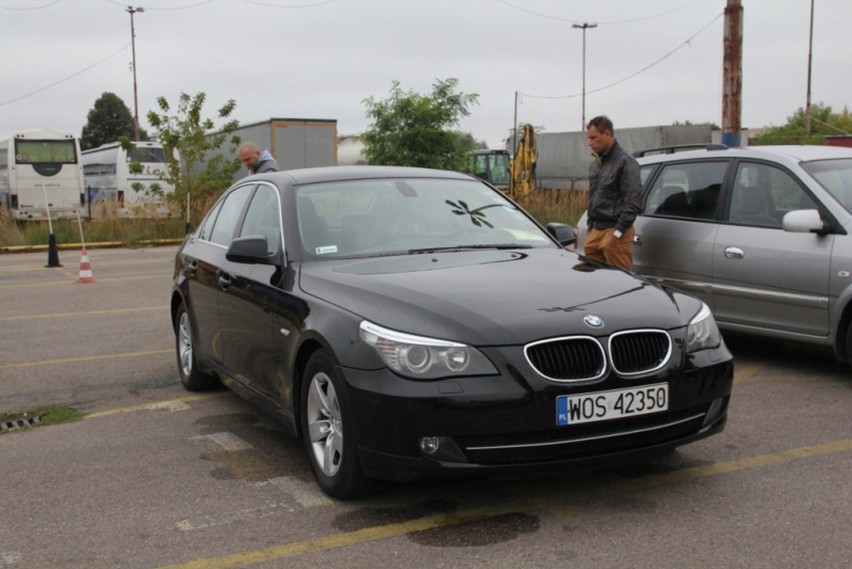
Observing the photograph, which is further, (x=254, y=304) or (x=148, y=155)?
(x=148, y=155)

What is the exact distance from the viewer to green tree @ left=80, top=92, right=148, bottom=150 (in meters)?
94.4

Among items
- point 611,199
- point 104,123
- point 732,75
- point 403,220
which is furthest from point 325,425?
point 104,123

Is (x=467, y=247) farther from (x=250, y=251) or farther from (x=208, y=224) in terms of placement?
(x=208, y=224)

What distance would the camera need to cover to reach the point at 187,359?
7.50 m

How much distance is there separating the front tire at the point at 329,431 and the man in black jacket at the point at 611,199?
4.00m

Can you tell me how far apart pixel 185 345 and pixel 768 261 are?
438cm

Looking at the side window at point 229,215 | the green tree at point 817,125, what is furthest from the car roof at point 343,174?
the green tree at point 817,125

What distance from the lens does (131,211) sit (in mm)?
28812

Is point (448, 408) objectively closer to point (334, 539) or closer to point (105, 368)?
point (334, 539)

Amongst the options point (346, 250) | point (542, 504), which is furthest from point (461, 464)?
point (346, 250)

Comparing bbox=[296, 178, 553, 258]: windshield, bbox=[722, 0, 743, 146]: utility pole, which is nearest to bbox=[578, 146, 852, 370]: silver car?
bbox=[296, 178, 553, 258]: windshield

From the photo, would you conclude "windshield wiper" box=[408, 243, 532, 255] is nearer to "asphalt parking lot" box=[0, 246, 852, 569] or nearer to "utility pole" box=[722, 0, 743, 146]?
"asphalt parking lot" box=[0, 246, 852, 569]

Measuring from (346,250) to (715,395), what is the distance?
6.83ft

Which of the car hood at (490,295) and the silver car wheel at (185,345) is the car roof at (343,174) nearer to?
the car hood at (490,295)
